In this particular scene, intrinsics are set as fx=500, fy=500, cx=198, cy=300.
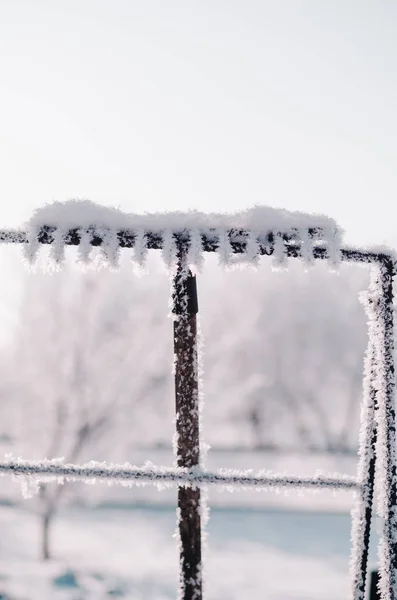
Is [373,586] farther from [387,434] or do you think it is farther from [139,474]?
[139,474]

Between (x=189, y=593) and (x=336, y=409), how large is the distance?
20.1 meters

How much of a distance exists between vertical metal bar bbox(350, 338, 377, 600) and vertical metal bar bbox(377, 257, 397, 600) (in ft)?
0.25

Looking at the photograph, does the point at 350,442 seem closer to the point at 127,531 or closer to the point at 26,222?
the point at 127,531

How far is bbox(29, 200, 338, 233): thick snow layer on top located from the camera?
1.95 meters

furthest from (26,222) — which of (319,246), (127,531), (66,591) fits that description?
(127,531)

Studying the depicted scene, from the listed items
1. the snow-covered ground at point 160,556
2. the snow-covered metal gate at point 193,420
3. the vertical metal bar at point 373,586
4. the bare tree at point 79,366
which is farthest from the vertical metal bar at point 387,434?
the bare tree at point 79,366

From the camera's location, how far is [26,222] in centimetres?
197

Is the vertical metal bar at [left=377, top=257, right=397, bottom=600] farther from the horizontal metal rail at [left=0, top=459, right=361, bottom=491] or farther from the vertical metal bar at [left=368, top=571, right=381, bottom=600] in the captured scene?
the vertical metal bar at [left=368, top=571, right=381, bottom=600]

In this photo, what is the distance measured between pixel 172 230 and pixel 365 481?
1.44 meters

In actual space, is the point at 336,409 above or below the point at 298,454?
above

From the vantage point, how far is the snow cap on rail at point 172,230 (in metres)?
1.94

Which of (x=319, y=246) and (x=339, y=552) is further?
(x=339, y=552)

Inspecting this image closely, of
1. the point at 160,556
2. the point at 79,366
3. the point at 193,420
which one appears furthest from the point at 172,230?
the point at 79,366

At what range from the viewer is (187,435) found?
1955 mm
